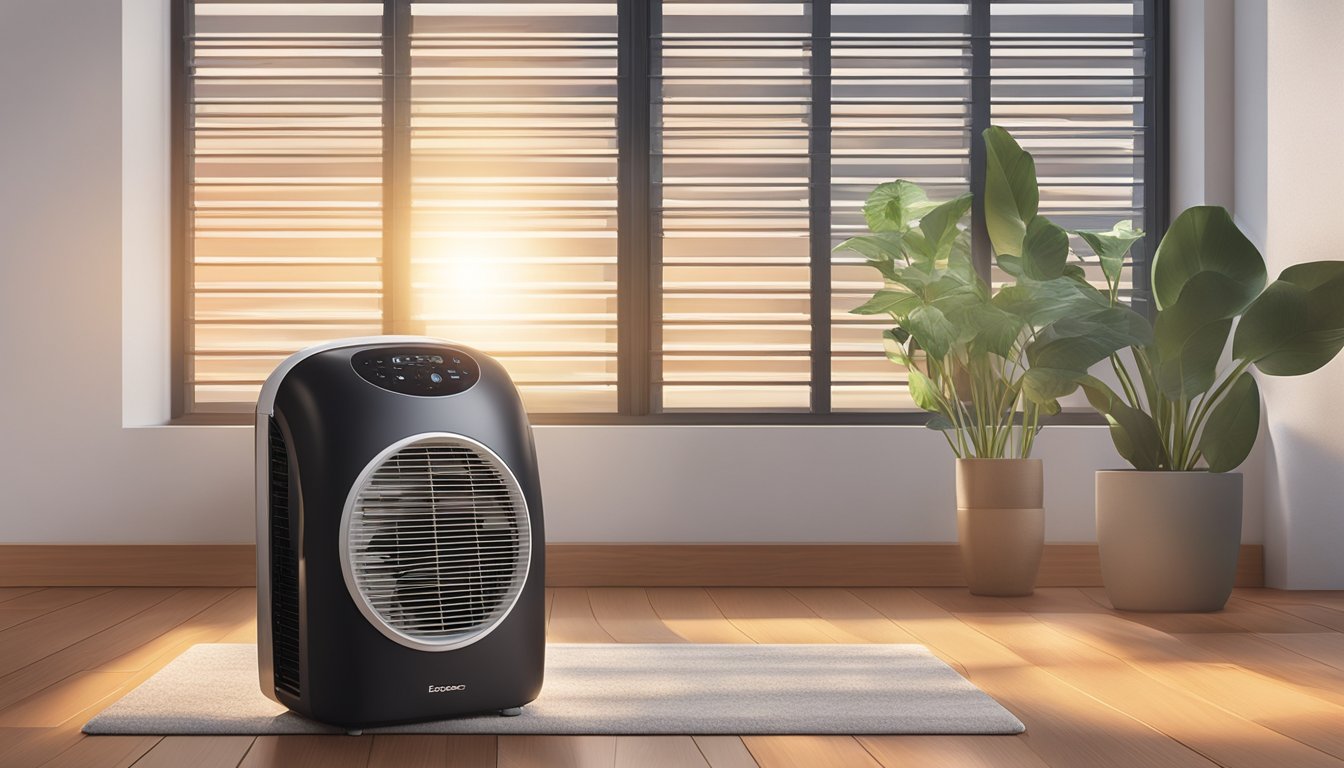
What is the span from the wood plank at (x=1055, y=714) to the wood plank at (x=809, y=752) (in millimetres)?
217

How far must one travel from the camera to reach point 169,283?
295 cm

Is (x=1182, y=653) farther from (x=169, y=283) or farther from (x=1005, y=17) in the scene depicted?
(x=169, y=283)

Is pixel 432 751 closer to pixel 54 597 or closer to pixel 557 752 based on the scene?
pixel 557 752

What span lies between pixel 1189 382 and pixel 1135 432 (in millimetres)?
175

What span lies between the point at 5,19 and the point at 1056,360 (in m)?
2.67

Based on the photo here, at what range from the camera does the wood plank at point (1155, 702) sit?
4.25ft

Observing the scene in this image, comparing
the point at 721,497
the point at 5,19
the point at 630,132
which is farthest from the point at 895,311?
the point at 5,19

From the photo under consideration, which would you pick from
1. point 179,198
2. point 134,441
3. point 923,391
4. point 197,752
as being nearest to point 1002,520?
point 923,391

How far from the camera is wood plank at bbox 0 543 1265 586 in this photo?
2.73 m


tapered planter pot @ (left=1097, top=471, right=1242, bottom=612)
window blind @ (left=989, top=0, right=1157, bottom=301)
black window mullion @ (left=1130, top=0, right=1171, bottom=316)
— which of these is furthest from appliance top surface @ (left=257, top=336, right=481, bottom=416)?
black window mullion @ (left=1130, top=0, right=1171, bottom=316)

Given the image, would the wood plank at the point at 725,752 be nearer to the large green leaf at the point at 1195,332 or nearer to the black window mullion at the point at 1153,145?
the large green leaf at the point at 1195,332

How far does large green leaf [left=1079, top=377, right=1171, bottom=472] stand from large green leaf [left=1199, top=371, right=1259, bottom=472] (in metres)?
0.09

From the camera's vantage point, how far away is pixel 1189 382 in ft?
7.59

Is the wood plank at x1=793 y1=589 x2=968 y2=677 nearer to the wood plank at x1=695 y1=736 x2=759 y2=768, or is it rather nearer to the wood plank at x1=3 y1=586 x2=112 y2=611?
the wood plank at x1=695 y1=736 x2=759 y2=768
